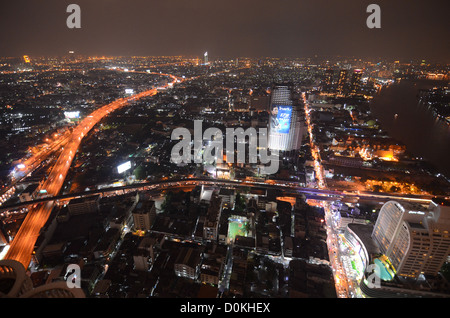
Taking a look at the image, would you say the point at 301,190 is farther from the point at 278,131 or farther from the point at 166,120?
the point at 166,120

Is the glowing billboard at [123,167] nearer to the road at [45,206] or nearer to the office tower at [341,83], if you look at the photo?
the road at [45,206]

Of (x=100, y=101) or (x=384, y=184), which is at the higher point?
(x=100, y=101)

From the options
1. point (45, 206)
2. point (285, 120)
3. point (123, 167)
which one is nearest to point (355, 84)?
point (285, 120)

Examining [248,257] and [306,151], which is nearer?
[248,257]

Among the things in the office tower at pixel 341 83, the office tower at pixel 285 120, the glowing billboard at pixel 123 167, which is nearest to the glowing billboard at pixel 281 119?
the office tower at pixel 285 120

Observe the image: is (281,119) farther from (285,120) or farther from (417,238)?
(417,238)

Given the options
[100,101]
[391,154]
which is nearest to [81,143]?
[100,101]
